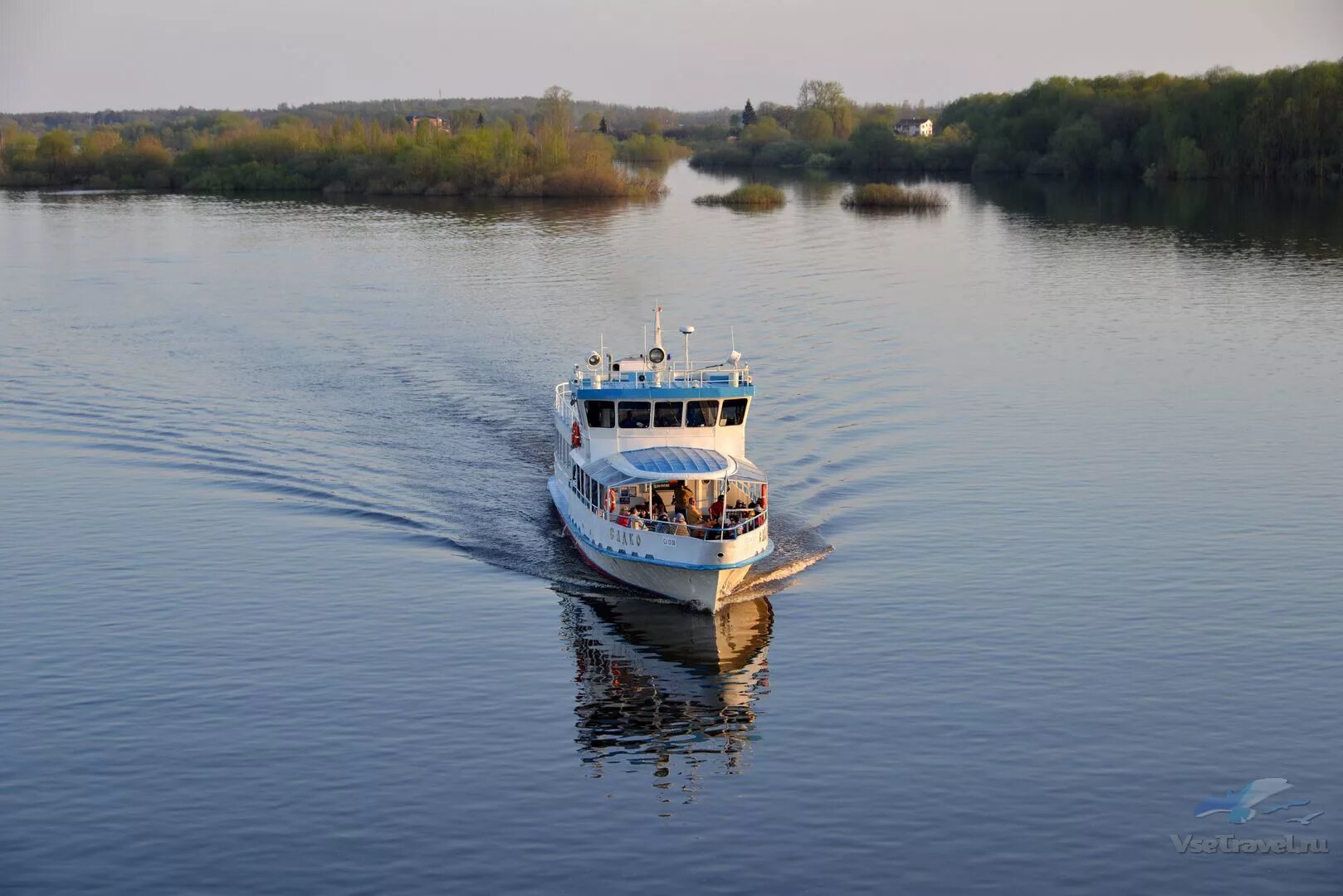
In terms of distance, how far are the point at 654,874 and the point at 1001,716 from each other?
11388 millimetres

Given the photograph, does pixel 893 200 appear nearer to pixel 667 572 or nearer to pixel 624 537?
pixel 624 537

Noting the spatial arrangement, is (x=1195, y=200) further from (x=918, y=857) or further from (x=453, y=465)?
(x=918, y=857)

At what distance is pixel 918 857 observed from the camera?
3161 cm

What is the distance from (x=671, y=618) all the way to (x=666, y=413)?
8.20 m

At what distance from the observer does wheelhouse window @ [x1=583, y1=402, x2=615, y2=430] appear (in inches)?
1989

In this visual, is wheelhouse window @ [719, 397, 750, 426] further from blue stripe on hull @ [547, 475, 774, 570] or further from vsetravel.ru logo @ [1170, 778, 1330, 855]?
vsetravel.ru logo @ [1170, 778, 1330, 855]

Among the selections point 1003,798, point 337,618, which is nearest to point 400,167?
A: point 337,618

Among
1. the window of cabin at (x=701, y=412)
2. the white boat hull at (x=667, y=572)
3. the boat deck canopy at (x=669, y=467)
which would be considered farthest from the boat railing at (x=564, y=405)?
the white boat hull at (x=667, y=572)

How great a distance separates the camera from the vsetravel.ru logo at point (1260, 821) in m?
32.1

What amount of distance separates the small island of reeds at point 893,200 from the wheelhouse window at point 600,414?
119 m

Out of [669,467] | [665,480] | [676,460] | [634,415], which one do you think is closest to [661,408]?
[634,415]

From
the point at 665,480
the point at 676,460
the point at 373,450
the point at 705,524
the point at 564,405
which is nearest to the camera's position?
the point at 705,524

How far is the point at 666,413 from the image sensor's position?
50906 millimetres

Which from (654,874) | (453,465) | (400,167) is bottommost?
(654,874)
